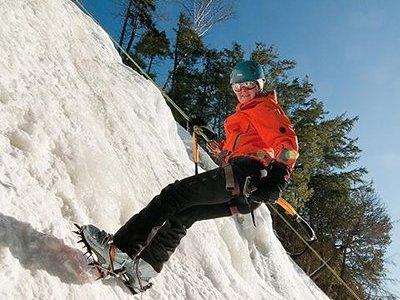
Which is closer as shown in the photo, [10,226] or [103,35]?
[10,226]

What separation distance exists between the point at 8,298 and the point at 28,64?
321 cm

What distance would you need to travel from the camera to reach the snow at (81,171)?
3.20 meters

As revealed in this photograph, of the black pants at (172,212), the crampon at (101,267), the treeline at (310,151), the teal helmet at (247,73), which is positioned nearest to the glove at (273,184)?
the black pants at (172,212)

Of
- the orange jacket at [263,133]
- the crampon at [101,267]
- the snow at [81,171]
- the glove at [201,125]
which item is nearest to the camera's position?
the snow at [81,171]

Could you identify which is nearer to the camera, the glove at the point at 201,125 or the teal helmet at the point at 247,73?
the teal helmet at the point at 247,73

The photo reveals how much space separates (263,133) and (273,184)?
0.50 metres

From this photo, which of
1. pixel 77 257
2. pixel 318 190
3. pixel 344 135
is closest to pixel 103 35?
pixel 77 257

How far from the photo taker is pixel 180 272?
4742 mm

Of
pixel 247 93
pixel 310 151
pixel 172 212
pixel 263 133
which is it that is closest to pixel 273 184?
pixel 263 133

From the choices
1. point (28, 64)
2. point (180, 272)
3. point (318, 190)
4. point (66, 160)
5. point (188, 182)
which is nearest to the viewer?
point (188, 182)

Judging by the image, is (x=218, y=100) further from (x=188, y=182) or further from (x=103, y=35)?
(x=188, y=182)

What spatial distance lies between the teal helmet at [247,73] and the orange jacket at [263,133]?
0.25 metres

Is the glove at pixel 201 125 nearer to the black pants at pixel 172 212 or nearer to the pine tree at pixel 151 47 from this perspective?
the black pants at pixel 172 212

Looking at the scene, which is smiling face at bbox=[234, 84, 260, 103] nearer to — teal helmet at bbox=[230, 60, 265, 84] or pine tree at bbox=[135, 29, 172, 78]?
teal helmet at bbox=[230, 60, 265, 84]
